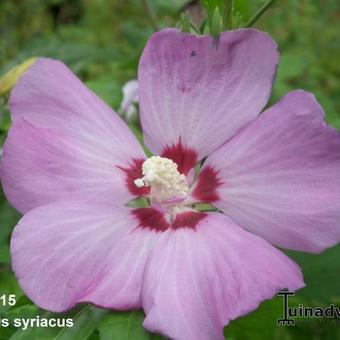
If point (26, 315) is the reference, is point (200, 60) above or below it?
above

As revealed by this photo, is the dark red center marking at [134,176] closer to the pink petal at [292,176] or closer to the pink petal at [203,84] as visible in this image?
the pink petal at [203,84]

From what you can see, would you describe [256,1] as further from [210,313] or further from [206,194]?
[210,313]

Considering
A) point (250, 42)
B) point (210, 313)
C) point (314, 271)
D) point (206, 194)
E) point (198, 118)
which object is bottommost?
point (314, 271)

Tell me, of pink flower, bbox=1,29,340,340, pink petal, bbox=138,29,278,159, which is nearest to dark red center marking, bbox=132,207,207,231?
pink flower, bbox=1,29,340,340

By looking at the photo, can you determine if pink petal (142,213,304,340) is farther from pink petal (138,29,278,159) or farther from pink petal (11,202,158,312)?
pink petal (138,29,278,159)

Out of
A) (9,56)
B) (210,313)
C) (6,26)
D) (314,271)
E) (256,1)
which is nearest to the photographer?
(210,313)

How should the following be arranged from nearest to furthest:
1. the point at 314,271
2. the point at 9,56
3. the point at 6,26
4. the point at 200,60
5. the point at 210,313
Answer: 1. the point at 210,313
2. the point at 200,60
3. the point at 314,271
4. the point at 9,56
5. the point at 6,26

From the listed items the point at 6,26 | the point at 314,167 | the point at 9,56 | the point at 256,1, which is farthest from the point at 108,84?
the point at 6,26
